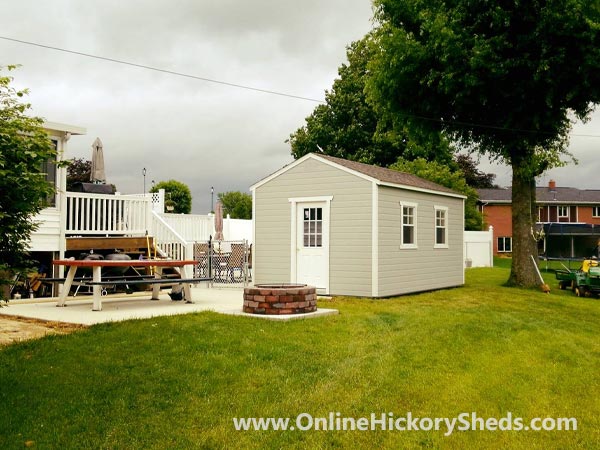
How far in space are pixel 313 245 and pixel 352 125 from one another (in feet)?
69.9

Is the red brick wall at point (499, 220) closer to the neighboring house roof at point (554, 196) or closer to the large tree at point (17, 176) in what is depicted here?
the neighboring house roof at point (554, 196)

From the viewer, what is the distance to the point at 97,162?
1650cm

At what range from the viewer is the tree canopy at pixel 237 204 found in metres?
63.2

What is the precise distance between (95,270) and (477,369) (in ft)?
22.2

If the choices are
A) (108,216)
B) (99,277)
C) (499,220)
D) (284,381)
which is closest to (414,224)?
(108,216)

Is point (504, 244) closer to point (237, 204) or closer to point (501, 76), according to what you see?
point (237, 204)

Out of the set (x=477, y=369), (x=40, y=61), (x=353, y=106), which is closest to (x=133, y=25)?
(x=40, y=61)

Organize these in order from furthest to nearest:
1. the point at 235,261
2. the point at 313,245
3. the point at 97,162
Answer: the point at 235,261 < the point at 97,162 < the point at 313,245

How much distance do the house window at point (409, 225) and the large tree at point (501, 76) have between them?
157 inches

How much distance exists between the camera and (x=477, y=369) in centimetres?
666

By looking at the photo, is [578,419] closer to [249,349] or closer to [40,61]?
[249,349]

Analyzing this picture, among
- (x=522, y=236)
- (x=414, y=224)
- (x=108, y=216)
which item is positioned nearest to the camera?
(x=108, y=216)

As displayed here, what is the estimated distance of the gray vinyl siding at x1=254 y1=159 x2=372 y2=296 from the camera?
1339 centimetres

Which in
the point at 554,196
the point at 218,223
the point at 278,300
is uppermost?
the point at 554,196
